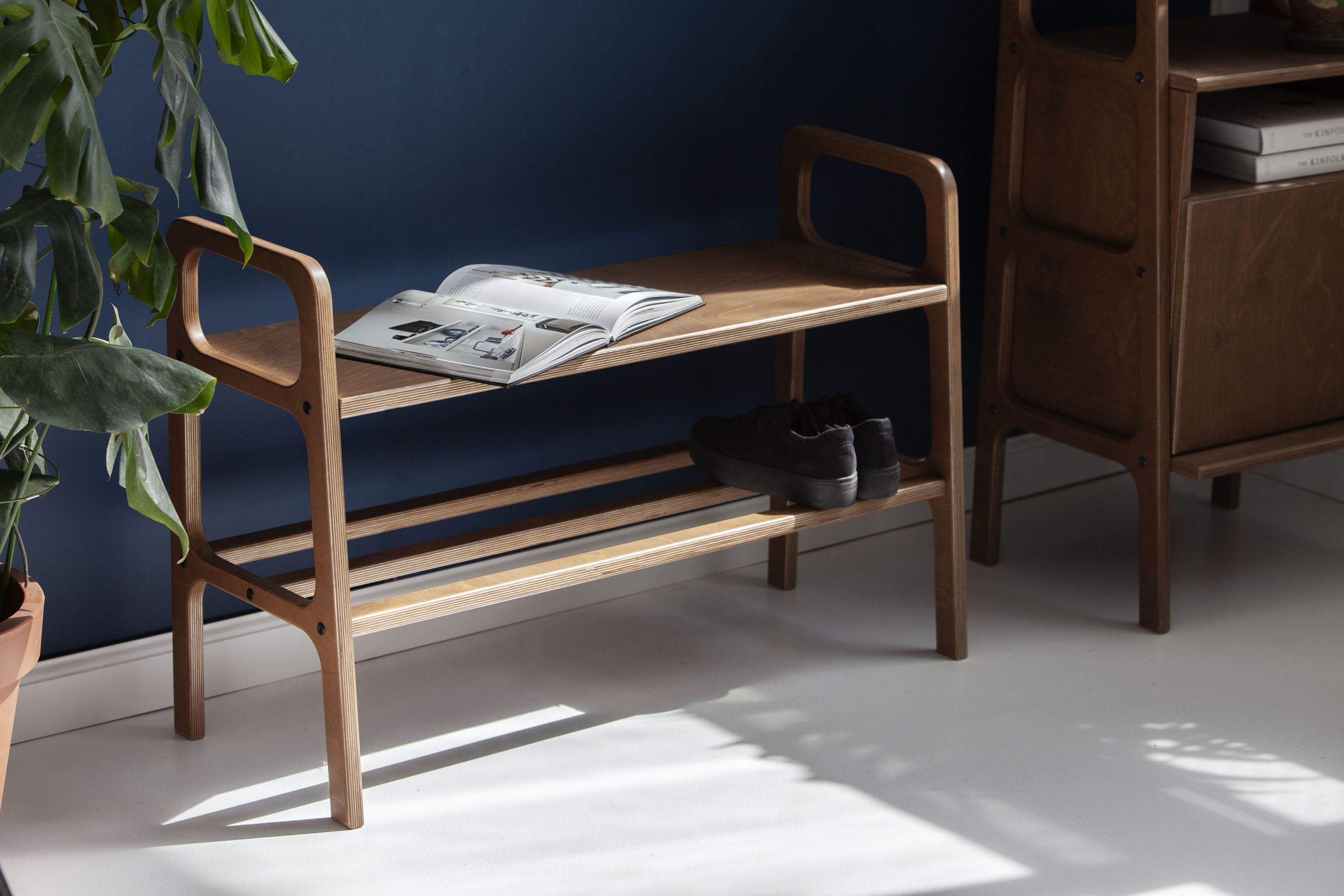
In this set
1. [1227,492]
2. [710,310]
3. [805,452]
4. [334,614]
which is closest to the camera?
[334,614]

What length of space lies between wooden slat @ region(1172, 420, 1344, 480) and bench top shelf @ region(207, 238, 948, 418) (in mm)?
513

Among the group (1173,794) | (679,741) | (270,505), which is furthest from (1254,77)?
(270,505)

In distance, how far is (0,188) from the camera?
6.44ft

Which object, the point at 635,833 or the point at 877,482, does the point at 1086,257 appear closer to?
the point at 877,482

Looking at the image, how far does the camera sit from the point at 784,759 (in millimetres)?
2047

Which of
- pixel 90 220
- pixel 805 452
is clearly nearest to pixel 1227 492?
pixel 805 452

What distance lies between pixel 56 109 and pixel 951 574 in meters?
1.43

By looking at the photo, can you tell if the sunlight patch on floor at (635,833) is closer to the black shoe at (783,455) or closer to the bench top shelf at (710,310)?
the black shoe at (783,455)

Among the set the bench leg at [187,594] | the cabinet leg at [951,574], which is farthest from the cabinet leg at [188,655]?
the cabinet leg at [951,574]

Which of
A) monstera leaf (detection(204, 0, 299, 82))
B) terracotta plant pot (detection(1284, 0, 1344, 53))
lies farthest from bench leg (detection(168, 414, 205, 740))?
terracotta plant pot (detection(1284, 0, 1344, 53))

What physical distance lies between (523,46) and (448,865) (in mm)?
1172

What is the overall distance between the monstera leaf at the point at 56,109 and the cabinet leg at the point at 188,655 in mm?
799

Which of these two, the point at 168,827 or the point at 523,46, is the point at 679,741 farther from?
the point at 523,46

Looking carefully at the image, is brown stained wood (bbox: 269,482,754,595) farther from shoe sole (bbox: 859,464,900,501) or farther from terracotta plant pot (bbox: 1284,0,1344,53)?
terracotta plant pot (bbox: 1284,0,1344,53)
